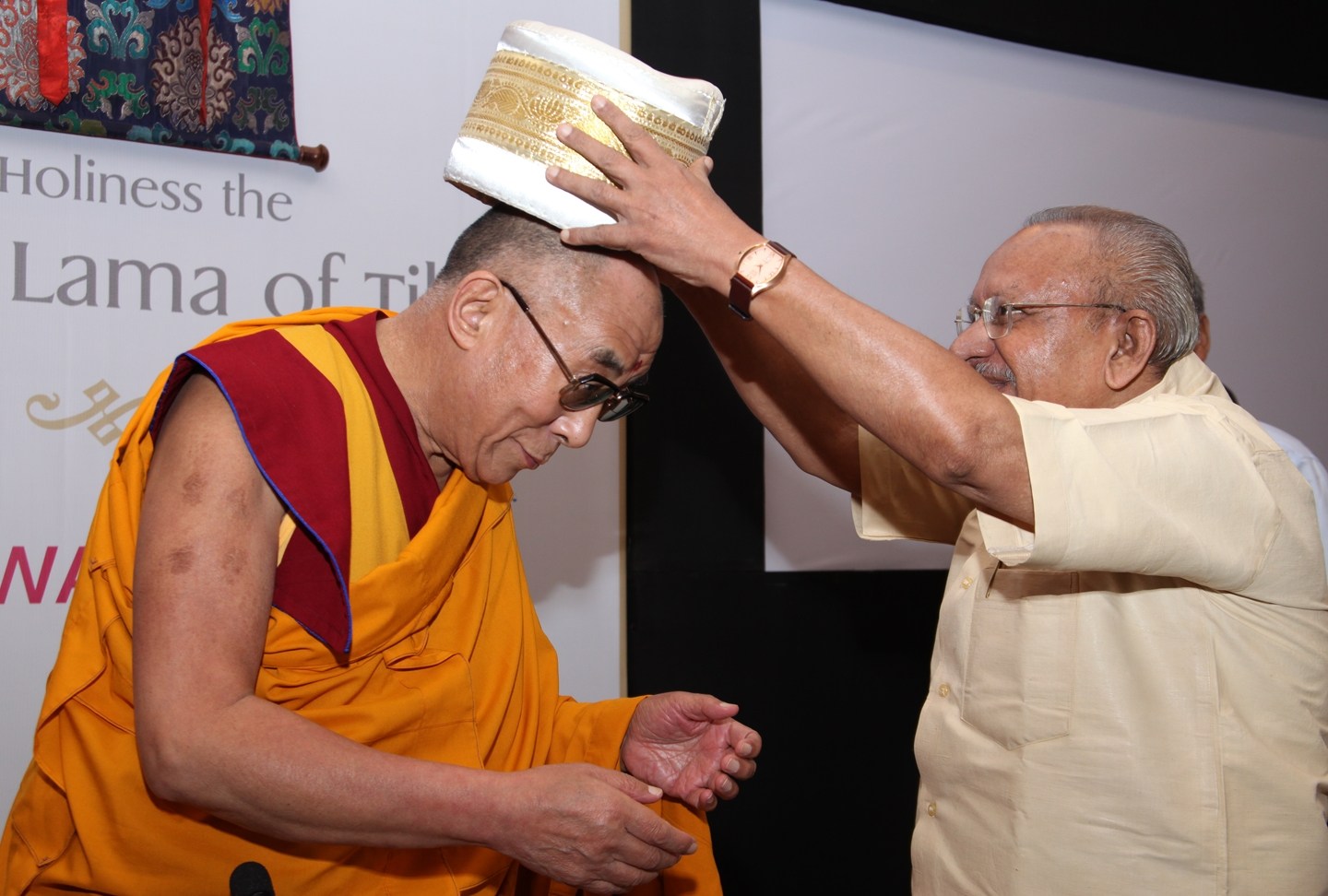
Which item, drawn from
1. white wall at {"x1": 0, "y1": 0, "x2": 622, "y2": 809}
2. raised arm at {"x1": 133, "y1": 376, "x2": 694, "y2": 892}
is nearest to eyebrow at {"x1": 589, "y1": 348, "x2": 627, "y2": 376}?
raised arm at {"x1": 133, "y1": 376, "x2": 694, "y2": 892}

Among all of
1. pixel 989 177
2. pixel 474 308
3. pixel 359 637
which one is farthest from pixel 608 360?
pixel 989 177

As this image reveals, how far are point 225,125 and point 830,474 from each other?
154 cm

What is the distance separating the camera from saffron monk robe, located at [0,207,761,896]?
1.29 m

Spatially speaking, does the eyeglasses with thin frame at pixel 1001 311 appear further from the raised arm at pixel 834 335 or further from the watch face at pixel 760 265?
the watch face at pixel 760 265

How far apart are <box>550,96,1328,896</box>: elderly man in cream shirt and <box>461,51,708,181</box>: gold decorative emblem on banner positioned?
1.7 inches

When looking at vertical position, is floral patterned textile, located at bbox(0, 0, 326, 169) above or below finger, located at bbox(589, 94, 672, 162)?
above

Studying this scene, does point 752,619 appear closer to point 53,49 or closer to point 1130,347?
point 1130,347

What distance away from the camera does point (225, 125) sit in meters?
2.49

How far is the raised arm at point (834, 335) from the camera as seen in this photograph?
1.34 m

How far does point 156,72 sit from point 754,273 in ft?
5.50

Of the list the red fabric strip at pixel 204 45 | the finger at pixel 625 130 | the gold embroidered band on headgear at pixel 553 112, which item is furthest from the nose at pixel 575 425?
the red fabric strip at pixel 204 45

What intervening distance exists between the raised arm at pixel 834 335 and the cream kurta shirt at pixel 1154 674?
0.18 ft

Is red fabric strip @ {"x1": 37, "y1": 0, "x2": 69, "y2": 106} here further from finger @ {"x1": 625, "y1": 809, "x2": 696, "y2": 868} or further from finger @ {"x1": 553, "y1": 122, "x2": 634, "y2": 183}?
finger @ {"x1": 625, "y1": 809, "x2": 696, "y2": 868}

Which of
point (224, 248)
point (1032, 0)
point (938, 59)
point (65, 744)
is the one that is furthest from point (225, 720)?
point (1032, 0)
